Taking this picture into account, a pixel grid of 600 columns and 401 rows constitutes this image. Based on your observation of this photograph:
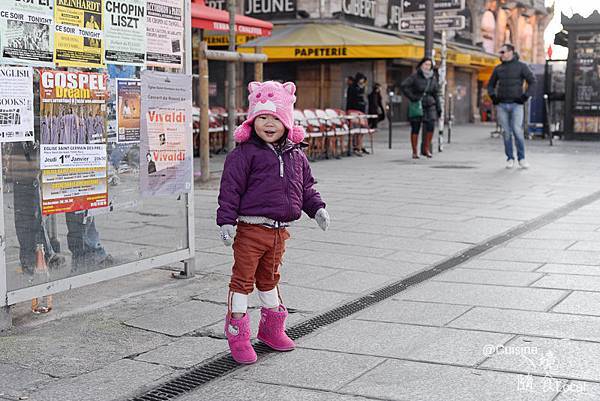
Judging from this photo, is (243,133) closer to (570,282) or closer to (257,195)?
(257,195)

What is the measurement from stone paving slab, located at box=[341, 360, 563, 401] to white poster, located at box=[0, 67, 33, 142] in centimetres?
218

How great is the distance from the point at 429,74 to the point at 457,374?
40.5ft

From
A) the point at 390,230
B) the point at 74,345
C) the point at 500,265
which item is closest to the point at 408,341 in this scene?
the point at 74,345

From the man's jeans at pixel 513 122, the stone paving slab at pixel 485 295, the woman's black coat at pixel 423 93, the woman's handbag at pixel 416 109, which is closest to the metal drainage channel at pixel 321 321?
the stone paving slab at pixel 485 295

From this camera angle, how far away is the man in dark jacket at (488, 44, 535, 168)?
13500 mm

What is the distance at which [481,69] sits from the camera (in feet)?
134

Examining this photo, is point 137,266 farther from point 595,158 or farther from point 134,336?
point 595,158

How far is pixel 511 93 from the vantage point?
44.4 feet

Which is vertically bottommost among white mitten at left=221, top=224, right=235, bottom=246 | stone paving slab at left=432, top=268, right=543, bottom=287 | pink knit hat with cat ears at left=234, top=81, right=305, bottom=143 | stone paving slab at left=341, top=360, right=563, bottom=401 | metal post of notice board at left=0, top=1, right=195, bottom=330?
stone paving slab at left=341, top=360, right=563, bottom=401

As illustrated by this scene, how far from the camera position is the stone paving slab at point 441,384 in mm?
3718

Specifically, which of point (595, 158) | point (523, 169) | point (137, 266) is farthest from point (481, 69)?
point (137, 266)

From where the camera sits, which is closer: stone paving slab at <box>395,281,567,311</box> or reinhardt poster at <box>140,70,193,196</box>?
stone paving slab at <box>395,281,567,311</box>

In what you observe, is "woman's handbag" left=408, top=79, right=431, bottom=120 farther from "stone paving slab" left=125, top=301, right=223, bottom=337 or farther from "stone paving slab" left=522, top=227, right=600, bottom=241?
"stone paving slab" left=125, top=301, right=223, bottom=337

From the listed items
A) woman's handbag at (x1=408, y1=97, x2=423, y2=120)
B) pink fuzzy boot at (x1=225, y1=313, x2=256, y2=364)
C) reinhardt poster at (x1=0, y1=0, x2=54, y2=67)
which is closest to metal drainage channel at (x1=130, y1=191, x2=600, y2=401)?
pink fuzzy boot at (x1=225, y1=313, x2=256, y2=364)
